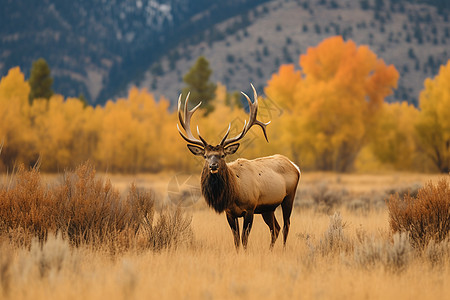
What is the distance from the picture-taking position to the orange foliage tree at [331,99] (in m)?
35.6

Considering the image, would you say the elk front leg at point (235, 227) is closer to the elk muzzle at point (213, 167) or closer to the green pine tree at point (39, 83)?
the elk muzzle at point (213, 167)

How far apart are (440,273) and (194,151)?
3385 millimetres

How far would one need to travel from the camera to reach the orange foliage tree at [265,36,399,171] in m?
35.6

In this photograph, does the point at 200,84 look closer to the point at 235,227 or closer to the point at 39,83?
the point at 39,83

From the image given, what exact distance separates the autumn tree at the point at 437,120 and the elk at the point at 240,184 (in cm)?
2897

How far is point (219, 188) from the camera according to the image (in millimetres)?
6902

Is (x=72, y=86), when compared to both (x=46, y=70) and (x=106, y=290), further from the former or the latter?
(x=106, y=290)

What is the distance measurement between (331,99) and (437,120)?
286 inches

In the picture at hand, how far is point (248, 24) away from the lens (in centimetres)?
13062

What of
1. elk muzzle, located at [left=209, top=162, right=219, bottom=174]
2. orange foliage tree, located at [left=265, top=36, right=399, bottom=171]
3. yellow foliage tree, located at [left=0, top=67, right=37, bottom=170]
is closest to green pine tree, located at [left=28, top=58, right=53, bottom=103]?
yellow foliage tree, located at [left=0, top=67, right=37, bottom=170]

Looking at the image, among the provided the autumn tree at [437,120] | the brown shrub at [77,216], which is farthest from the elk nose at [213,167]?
the autumn tree at [437,120]

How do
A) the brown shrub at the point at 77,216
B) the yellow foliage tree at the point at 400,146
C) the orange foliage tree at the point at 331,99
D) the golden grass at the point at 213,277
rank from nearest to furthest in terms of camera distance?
the golden grass at the point at 213,277 < the brown shrub at the point at 77,216 < the orange foliage tree at the point at 331,99 < the yellow foliage tree at the point at 400,146

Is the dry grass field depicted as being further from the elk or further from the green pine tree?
the green pine tree

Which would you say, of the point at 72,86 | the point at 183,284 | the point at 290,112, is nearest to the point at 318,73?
the point at 290,112
